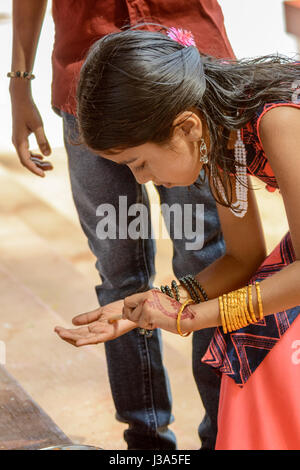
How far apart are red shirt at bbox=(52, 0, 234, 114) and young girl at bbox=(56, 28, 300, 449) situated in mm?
182

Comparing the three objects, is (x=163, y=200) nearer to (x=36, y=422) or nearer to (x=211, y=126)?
(x=211, y=126)

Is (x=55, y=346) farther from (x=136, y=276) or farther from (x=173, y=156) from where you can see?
(x=173, y=156)

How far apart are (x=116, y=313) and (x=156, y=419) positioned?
390 millimetres

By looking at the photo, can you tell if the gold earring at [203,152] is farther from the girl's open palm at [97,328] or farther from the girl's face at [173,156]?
the girl's open palm at [97,328]

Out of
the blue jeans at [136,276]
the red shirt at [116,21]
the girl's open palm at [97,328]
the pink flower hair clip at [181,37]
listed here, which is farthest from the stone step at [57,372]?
the pink flower hair clip at [181,37]

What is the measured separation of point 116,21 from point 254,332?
2.08 feet

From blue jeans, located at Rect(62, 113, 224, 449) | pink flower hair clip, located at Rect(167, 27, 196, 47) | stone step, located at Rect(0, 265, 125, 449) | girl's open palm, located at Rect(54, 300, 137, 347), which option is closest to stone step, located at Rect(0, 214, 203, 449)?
stone step, located at Rect(0, 265, 125, 449)

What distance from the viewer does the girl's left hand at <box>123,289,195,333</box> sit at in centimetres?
114

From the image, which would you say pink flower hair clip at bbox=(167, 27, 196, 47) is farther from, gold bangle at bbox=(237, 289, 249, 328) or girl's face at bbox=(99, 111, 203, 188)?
gold bangle at bbox=(237, 289, 249, 328)

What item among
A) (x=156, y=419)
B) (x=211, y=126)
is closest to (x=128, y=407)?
(x=156, y=419)

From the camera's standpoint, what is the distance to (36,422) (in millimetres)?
1350

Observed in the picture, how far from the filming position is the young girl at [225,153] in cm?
105

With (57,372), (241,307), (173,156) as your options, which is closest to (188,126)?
(173,156)

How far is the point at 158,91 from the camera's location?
1.04 meters
